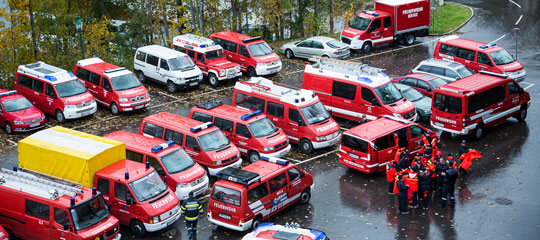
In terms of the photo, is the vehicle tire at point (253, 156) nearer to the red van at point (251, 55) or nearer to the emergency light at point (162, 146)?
the emergency light at point (162, 146)

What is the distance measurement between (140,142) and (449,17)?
30.2 meters

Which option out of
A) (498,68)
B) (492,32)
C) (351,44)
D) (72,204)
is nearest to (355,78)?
(498,68)

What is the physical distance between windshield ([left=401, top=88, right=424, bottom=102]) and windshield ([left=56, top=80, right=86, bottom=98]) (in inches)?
564

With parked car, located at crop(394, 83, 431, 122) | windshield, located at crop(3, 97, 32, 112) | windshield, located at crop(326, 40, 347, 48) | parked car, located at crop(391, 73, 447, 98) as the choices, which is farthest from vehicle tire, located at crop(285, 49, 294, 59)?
windshield, located at crop(3, 97, 32, 112)

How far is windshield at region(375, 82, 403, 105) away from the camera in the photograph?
2684cm

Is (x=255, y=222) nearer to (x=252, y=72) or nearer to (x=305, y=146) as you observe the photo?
(x=305, y=146)

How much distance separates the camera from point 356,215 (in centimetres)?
2014

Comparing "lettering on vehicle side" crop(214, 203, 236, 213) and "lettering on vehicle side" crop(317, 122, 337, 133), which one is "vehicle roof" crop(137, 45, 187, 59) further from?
"lettering on vehicle side" crop(214, 203, 236, 213)

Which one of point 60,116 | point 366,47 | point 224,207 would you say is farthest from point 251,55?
point 224,207

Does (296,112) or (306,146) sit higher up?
(296,112)

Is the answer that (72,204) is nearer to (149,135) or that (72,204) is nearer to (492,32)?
(149,135)

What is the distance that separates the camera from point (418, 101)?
2838cm

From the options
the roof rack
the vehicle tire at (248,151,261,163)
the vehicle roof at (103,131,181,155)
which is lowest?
the vehicle tire at (248,151,261,163)

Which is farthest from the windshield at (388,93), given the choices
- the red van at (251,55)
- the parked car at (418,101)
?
the red van at (251,55)
